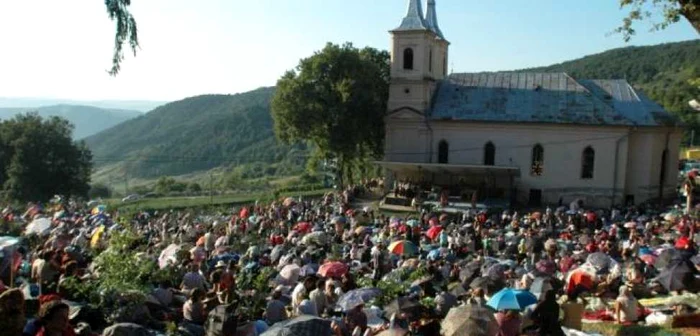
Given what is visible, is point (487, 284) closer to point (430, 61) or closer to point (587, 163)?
point (587, 163)

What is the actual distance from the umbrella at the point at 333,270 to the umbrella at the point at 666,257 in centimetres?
702

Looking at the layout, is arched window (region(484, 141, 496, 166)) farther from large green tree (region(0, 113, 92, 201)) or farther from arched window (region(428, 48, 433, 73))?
large green tree (region(0, 113, 92, 201))

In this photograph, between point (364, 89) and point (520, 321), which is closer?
point (520, 321)

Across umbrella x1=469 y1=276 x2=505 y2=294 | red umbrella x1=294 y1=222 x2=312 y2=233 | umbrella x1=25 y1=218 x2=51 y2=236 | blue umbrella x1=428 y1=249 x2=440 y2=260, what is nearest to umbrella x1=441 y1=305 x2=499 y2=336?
umbrella x1=469 y1=276 x2=505 y2=294

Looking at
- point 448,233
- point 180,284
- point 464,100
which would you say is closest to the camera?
point 180,284

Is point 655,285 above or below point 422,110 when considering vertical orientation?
below

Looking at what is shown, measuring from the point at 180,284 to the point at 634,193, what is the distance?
105 ft

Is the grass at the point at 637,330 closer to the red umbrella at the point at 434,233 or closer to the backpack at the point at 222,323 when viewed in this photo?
the backpack at the point at 222,323

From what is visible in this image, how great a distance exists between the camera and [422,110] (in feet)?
145

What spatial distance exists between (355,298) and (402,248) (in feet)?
27.5

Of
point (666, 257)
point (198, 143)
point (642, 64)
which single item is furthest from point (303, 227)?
point (198, 143)

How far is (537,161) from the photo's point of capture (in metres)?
42.9

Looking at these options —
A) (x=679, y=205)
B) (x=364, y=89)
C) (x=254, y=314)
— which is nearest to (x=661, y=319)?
(x=254, y=314)

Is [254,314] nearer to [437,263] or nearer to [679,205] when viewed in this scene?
[437,263]
